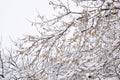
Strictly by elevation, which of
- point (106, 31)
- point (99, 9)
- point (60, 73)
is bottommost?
point (60, 73)

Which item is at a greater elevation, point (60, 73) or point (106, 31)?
point (106, 31)

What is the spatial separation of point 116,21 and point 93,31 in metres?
0.40

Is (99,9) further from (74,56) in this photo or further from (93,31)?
(74,56)

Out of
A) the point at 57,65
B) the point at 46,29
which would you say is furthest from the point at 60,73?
the point at 46,29

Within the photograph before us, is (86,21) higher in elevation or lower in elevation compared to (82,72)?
higher

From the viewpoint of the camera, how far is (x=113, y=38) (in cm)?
463

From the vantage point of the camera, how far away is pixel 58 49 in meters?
4.54

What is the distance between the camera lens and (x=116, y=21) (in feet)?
14.7

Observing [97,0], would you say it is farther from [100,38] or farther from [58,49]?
[58,49]

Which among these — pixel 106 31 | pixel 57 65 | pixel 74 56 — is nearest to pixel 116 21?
pixel 106 31

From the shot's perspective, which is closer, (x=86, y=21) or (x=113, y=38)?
(x=86, y=21)

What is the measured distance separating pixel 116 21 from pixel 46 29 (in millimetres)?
1073

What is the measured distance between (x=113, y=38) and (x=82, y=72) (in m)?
0.73

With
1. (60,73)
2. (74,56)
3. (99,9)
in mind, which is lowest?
(60,73)
